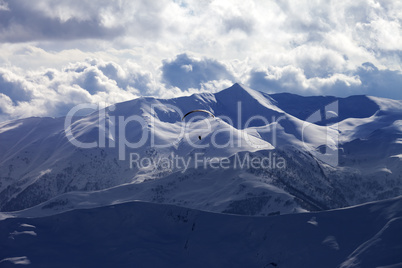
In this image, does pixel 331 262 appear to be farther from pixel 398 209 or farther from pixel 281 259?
pixel 398 209

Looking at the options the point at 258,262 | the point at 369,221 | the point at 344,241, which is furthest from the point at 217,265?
the point at 369,221

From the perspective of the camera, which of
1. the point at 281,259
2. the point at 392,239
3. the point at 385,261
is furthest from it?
the point at 281,259

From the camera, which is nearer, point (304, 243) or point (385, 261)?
point (385, 261)

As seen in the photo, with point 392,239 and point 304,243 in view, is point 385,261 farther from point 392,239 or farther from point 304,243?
point 304,243

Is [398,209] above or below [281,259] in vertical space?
→ above

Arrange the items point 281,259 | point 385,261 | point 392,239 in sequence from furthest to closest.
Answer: point 281,259
point 392,239
point 385,261

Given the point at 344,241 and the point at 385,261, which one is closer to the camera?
the point at 385,261

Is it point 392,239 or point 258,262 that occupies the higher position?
point 392,239

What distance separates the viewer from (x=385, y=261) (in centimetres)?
15862

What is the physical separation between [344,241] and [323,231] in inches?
463

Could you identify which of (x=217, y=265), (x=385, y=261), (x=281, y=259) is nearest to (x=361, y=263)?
(x=385, y=261)

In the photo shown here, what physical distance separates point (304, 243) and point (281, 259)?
12.0 meters

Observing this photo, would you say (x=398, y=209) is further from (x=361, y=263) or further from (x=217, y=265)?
(x=217, y=265)

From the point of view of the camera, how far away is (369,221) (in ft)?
651
